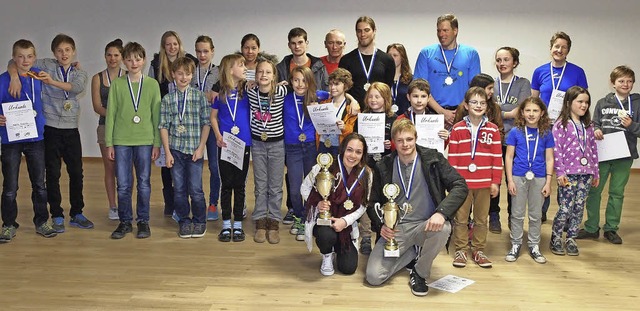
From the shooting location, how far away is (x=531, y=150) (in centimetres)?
469

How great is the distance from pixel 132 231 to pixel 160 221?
0.40 meters

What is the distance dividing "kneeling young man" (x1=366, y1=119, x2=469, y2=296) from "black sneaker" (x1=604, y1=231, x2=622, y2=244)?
1809mm

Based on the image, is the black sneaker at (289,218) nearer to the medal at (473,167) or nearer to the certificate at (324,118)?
the certificate at (324,118)

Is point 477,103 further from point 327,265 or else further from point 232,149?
point 232,149

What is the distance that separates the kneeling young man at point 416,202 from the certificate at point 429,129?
400mm

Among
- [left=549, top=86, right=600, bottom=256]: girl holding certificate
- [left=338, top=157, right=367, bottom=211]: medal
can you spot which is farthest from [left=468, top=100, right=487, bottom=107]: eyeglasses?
[left=338, top=157, right=367, bottom=211]: medal

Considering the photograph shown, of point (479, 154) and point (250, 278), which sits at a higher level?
point (479, 154)

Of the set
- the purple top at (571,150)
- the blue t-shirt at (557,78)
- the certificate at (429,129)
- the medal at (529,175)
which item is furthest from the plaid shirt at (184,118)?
the blue t-shirt at (557,78)

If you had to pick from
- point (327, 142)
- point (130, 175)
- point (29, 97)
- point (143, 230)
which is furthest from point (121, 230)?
point (327, 142)

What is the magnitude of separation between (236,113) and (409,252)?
1.72m

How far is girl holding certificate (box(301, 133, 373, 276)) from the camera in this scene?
4.36 meters

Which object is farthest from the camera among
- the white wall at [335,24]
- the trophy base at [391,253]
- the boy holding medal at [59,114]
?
the white wall at [335,24]

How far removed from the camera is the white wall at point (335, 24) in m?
8.76

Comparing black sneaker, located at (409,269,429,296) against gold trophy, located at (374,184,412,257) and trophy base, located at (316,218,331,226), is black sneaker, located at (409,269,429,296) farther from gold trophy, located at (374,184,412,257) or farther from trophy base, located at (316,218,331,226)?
trophy base, located at (316,218,331,226)
